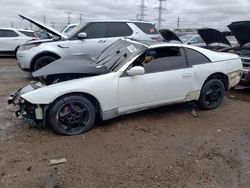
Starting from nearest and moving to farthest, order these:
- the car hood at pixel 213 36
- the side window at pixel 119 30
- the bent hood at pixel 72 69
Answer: the bent hood at pixel 72 69, the car hood at pixel 213 36, the side window at pixel 119 30

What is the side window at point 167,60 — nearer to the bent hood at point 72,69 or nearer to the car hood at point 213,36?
the bent hood at point 72,69

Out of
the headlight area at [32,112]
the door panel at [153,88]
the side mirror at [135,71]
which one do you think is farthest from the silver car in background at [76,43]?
the headlight area at [32,112]

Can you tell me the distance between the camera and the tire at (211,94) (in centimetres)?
552

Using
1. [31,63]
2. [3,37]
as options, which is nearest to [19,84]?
[31,63]

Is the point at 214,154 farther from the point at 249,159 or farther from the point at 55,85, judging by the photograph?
the point at 55,85

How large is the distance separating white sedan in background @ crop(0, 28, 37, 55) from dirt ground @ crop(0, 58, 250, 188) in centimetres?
1098

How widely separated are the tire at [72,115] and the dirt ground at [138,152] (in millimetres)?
151

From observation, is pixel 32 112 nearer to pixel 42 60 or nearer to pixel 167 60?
pixel 167 60

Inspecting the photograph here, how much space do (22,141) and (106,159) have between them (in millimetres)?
1361

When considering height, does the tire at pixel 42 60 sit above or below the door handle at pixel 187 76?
below

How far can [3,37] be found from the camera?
15250 millimetres

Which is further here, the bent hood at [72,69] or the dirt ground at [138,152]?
the bent hood at [72,69]

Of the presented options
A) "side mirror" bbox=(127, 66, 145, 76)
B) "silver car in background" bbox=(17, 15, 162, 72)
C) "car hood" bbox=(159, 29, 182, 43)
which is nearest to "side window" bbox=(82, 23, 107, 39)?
"silver car in background" bbox=(17, 15, 162, 72)

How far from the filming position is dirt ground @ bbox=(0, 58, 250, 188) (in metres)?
3.23
